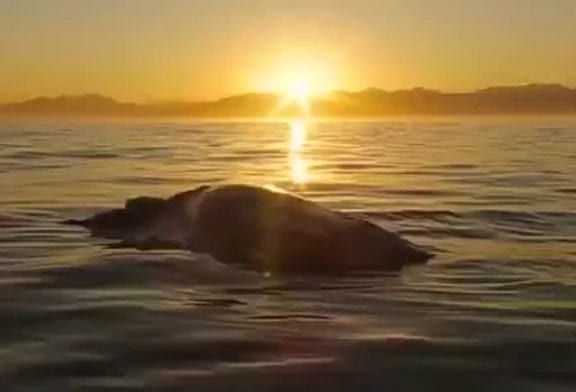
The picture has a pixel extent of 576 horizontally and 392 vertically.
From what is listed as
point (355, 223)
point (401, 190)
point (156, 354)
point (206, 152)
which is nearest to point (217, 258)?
point (355, 223)

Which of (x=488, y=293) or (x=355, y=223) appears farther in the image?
(x=355, y=223)

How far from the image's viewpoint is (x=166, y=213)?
13.1 meters

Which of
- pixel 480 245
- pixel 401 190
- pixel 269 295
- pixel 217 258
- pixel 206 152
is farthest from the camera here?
pixel 206 152

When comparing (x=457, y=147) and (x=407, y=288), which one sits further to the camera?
(x=457, y=147)

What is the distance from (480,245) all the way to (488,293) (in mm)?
3453

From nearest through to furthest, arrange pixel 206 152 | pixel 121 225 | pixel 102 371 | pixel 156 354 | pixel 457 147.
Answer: pixel 102 371, pixel 156 354, pixel 121 225, pixel 206 152, pixel 457 147

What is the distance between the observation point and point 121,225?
45.3 ft

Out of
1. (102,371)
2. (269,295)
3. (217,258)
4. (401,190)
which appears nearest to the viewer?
(102,371)

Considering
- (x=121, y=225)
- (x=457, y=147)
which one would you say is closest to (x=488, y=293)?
(x=121, y=225)

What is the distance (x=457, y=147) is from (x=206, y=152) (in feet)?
34.4

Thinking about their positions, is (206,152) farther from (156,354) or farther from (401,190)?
(156,354)

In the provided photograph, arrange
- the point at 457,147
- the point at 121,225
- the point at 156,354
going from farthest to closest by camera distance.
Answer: the point at 457,147 < the point at 121,225 < the point at 156,354

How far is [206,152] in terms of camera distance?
3962 cm

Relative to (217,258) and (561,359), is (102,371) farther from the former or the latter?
(217,258)
